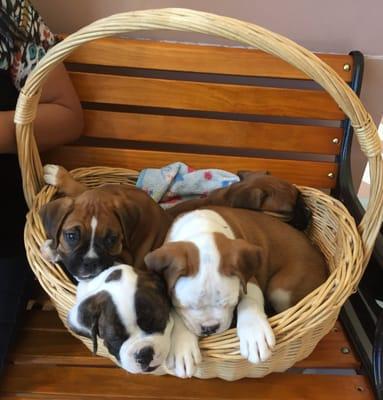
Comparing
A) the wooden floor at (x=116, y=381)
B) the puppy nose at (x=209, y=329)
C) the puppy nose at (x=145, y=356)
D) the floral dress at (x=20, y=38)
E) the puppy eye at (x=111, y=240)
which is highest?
the floral dress at (x=20, y=38)

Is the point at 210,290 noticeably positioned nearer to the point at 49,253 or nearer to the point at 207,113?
the point at 49,253

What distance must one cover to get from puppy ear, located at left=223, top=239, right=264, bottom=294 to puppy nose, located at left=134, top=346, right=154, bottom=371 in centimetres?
18

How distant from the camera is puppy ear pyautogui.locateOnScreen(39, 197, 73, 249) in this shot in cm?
104

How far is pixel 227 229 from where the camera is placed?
1.07 m

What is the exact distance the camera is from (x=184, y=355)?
0.90 meters

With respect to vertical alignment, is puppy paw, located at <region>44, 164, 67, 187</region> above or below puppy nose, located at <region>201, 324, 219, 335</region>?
above

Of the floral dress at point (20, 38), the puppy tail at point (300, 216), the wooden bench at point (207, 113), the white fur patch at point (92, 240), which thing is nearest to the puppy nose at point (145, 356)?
the white fur patch at point (92, 240)

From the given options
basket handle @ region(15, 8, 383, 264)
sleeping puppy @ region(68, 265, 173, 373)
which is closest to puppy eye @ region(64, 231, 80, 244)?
sleeping puppy @ region(68, 265, 173, 373)

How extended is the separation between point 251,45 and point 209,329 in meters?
0.49

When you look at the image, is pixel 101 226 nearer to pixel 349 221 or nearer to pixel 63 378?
pixel 63 378

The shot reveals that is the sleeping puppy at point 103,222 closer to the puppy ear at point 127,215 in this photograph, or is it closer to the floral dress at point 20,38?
the puppy ear at point 127,215

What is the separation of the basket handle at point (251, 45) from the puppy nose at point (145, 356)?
468 millimetres

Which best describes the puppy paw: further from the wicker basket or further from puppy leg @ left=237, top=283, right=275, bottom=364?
puppy leg @ left=237, top=283, right=275, bottom=364

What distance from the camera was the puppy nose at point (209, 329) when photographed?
36.0 inches
